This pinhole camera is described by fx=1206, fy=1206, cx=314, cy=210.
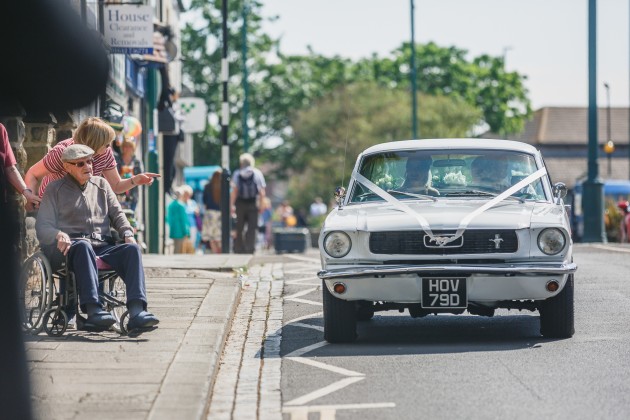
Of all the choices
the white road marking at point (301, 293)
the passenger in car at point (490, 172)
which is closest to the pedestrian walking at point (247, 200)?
the white road marking at point (301, 293)

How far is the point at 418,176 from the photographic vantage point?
385 inches

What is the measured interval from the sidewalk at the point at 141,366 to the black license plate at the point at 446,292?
4.81ft

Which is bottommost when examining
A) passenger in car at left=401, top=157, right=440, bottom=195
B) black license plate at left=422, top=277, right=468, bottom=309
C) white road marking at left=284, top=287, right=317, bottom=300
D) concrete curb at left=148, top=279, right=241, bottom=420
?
white road marking at left=284, top=287, right=317, bottom=300

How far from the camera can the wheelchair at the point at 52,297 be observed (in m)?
7.83

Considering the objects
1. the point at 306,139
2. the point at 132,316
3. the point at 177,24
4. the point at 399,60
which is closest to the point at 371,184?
the point at 132,316

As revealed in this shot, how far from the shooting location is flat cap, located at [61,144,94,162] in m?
Result: 8.31

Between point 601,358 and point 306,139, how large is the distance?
203 feet

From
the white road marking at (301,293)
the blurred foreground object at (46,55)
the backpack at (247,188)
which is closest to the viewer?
the blurred foreground object at (46,55)

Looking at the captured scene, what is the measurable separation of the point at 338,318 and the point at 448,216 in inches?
42.1

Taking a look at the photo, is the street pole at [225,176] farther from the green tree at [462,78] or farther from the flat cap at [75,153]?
the green tree at [462,78]

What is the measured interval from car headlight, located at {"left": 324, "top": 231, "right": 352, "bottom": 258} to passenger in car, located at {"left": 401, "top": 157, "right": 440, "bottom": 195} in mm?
1250

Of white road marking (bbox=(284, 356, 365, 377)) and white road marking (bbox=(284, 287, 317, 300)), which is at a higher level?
white road marking (bbox=(284, 356, 365, 377))

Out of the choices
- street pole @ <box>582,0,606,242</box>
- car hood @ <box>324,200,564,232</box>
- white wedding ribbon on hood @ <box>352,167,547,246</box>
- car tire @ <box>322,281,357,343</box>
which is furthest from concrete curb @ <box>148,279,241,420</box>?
street pole @ <box>582,0,606,242</box>

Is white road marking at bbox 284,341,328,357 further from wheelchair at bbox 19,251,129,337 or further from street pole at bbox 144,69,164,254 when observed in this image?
street pole at bbox 144,69,164,254
